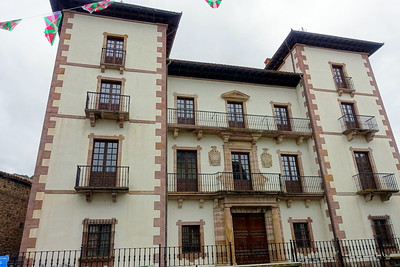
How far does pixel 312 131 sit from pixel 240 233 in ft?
23.4

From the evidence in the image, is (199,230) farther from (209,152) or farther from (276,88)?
(276,88)

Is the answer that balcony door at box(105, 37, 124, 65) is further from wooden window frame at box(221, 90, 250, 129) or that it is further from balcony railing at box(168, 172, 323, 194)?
balcony railing at box(168, 172, 323, 194)

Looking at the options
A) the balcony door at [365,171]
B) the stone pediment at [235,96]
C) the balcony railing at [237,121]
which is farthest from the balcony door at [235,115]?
the balcony door at [365,171]

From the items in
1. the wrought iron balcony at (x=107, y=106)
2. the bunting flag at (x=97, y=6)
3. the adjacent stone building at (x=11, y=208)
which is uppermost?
the bunting flag at (x=97, y=6)

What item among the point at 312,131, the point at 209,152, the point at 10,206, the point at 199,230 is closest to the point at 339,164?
the point at 312,131

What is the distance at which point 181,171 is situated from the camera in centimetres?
1391

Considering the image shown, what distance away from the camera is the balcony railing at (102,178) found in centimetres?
1116

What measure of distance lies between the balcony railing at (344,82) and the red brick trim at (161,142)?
434 inches

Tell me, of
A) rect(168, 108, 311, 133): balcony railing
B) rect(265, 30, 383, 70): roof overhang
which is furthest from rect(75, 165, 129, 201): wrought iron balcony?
rect(265, 30, 383, 70): roof overhang

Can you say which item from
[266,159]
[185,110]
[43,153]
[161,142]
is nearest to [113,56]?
[185,110]

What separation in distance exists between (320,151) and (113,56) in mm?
12387

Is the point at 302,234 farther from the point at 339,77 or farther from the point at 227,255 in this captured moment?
the point at 339,77

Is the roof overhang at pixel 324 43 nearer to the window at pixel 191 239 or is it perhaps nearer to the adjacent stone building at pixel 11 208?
the window at pixel 191 239

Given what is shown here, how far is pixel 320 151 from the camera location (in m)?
15.0
